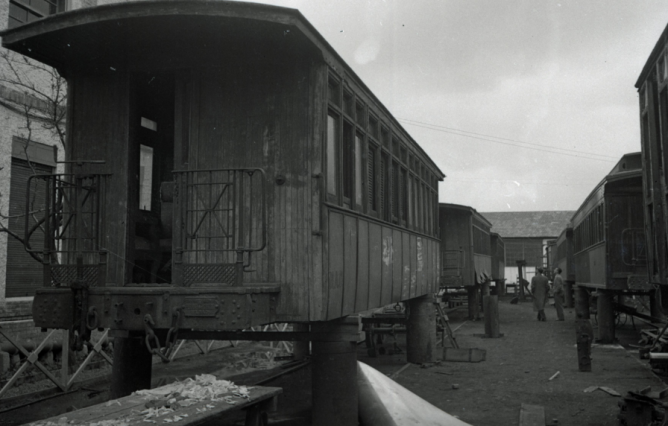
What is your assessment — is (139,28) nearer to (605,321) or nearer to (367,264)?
(367,264)

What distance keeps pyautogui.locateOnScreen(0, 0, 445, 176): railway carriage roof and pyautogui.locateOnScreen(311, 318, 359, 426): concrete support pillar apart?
305 cm

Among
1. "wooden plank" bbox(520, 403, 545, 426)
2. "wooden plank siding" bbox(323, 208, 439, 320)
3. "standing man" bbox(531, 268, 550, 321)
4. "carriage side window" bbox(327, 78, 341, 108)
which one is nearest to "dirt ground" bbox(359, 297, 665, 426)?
"wooden plank" bbox(520, 403, 545, 426)

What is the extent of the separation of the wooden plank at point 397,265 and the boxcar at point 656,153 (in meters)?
3.43

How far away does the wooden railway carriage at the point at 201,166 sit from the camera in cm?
582

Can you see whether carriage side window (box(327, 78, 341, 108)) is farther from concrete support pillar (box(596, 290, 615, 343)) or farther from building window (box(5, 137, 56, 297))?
concrete support pillar (box(596, 290, 615, 343))

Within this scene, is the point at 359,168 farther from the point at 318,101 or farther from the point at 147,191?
the point at 147,191

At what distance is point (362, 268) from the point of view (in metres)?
7.93

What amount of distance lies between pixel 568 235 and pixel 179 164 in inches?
929

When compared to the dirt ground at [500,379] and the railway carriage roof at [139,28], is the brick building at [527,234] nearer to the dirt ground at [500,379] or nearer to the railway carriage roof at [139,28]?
the dirt ground at [500,379]

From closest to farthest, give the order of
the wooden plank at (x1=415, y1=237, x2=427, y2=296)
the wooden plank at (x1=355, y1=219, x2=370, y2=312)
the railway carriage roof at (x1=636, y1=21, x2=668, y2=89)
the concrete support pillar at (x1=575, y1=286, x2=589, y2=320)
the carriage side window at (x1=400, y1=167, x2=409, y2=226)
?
1. the railway carriage roof at (x1=636, y1=21, x2=668, y2=89)
2. the wooden plank at (x1=355, y1=219, x2=370, y2=312)
3. the carriage side window at (x1=400, y1=167, x2=409, y2=226)
4. the wooden plank at (x1=415, y1=237, x2=427, y2=296)
5. the concrete support pillar at (x1=575, y1=286, x2=589, y2=320)

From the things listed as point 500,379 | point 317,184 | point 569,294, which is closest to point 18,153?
point 317,184

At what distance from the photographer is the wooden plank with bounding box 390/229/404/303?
973cm

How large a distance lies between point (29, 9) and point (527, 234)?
50242 mm

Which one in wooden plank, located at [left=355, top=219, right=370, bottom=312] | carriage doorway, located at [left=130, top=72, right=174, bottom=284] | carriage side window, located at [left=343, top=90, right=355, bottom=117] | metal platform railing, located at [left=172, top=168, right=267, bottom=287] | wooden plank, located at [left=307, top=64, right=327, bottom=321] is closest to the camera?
metal platform railing, located at [left=172, top=168, right=267, bottom=287]
